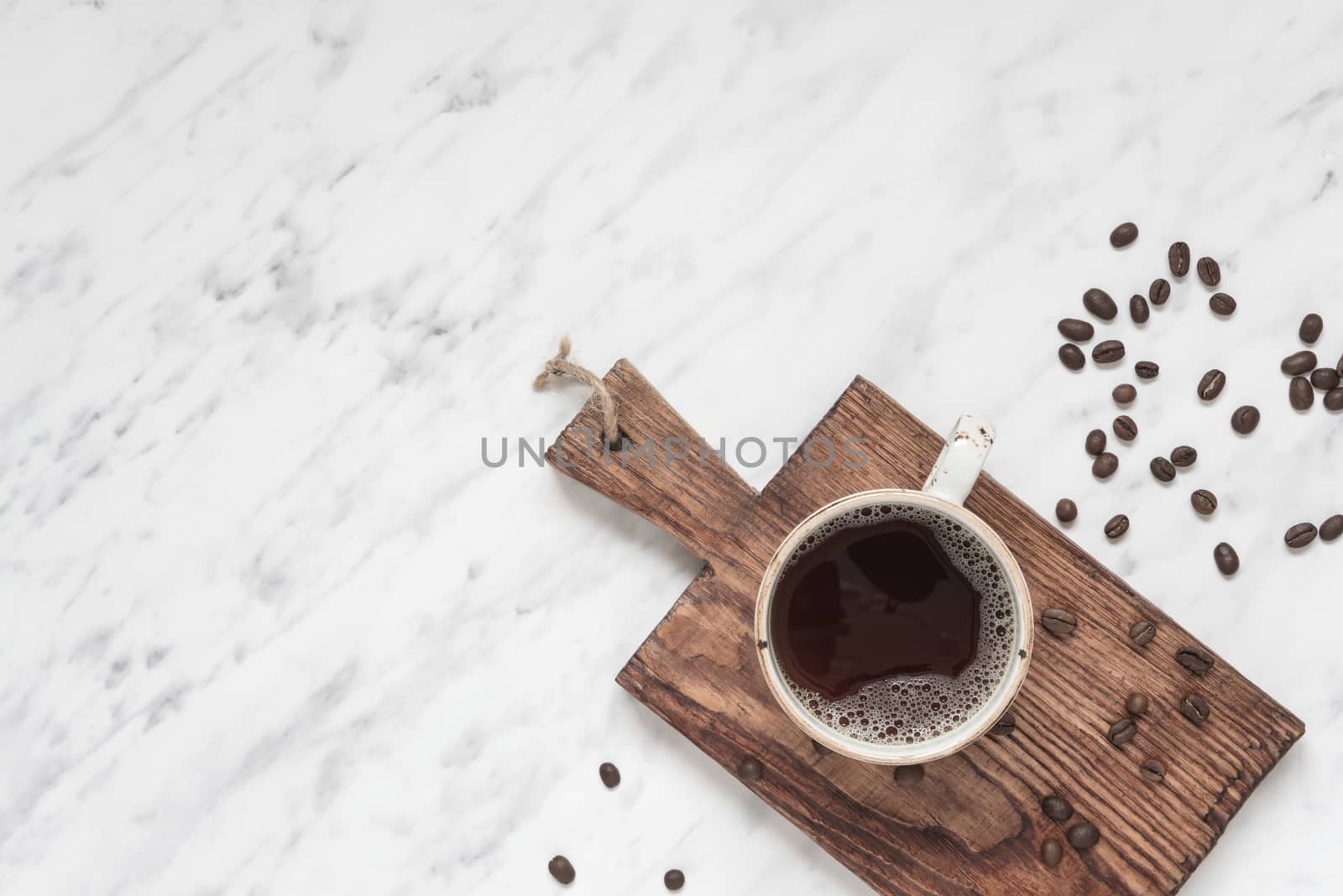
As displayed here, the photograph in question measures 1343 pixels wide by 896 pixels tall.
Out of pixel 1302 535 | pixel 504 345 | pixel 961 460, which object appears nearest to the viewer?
pixel 961 460

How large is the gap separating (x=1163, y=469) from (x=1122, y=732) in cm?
32

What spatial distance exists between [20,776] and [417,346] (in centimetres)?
75

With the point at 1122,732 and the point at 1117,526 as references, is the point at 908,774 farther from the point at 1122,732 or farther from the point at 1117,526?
the point at 1117,526

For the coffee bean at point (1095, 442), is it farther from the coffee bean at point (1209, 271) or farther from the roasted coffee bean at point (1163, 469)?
the coffee bean at point (1209, 271)

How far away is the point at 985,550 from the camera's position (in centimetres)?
105

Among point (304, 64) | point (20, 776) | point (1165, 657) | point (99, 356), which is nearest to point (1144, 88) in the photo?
point (1165, 657)

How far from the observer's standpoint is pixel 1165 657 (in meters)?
1.15

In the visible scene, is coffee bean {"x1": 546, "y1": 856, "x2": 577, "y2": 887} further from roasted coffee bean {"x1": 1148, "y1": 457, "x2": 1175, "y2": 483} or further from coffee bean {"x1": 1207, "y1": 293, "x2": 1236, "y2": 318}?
coffee bean {"x1": 1207, "y1": 293, "x2": 1236, "y2": 318}

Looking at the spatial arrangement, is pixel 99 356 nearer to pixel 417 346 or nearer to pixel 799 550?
pixel 417 346

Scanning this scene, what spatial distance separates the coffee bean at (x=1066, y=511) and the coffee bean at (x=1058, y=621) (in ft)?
0.43

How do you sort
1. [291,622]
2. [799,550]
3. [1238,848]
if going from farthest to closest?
[291,622]
[1238,848]
[799,550]

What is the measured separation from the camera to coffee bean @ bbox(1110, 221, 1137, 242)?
127 centimetres

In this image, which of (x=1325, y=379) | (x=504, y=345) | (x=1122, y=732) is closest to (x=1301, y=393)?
(x=1325, y=379)

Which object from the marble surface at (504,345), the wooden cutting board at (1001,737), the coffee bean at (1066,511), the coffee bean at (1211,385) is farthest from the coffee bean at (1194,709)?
the coffee bean at (1211,385)
